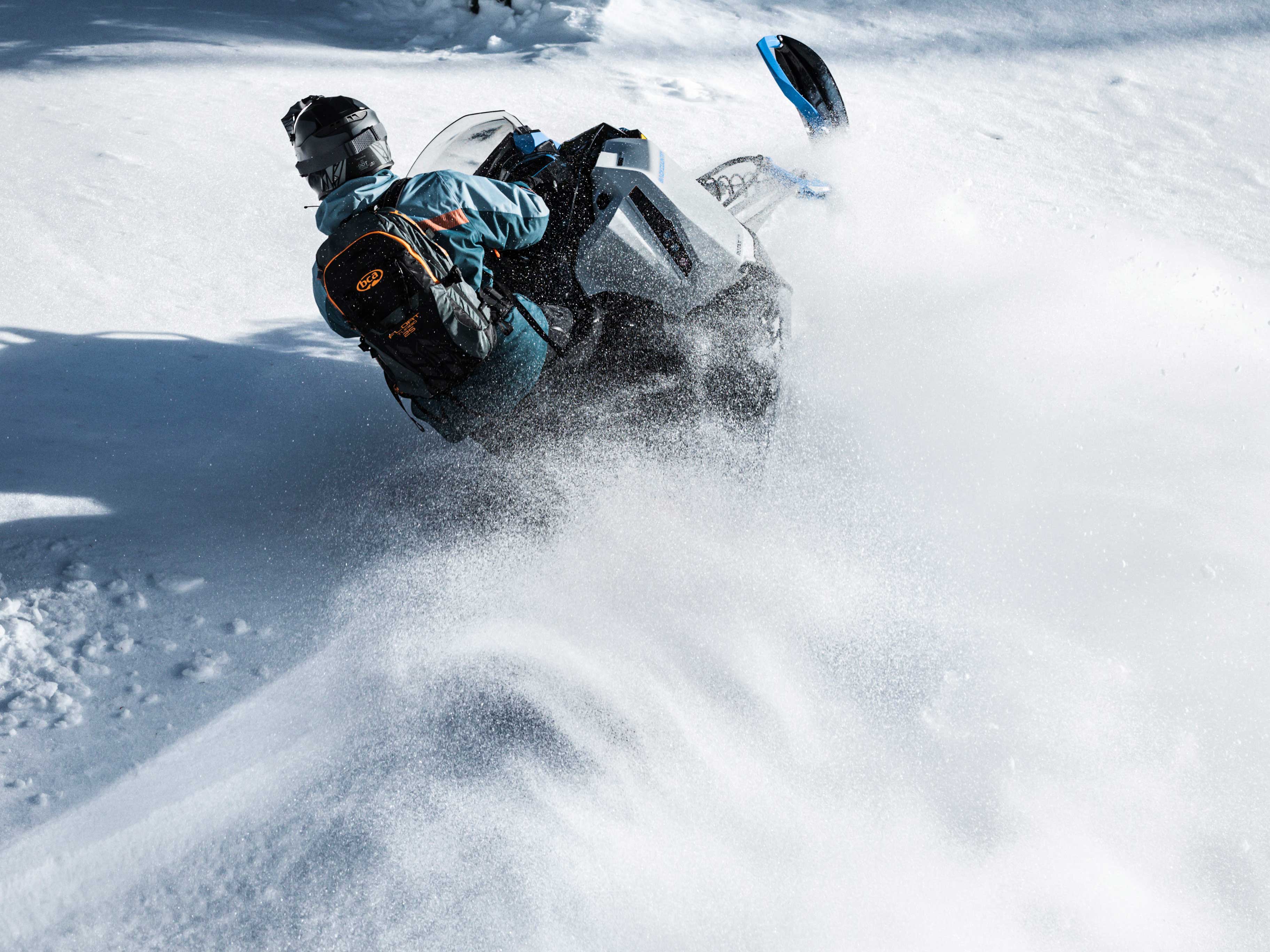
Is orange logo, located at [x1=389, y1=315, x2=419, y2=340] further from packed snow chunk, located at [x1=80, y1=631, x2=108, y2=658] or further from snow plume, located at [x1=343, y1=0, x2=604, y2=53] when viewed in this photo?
snow plume, located at [x1=343, y1=0, x2=604, y2=53]

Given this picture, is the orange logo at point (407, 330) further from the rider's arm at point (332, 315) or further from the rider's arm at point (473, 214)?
the rider's arm at point (473, 214)

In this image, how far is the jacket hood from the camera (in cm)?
252

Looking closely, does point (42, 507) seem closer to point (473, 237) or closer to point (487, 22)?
point (473, 237)

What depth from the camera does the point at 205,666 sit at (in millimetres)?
2744

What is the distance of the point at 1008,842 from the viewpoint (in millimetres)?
2486

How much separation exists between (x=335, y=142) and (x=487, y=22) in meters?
7.69

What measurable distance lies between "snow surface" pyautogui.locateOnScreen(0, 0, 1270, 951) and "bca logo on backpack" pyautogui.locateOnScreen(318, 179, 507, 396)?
0.84 metres

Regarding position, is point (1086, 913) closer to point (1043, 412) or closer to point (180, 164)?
point (1043, 412)

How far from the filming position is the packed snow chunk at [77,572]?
289 cm

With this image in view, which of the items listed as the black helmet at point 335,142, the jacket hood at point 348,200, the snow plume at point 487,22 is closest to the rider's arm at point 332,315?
the jacket hood at point 348,200

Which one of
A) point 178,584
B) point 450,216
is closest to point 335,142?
point 450,216

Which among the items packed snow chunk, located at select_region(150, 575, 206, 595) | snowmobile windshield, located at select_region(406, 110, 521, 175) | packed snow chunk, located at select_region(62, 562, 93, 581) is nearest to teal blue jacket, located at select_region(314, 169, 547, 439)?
snowmobile windshield, located at select_region(406, 110, 521, 175)

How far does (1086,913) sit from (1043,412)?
2.32 metres

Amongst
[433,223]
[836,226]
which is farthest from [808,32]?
[433,223]
